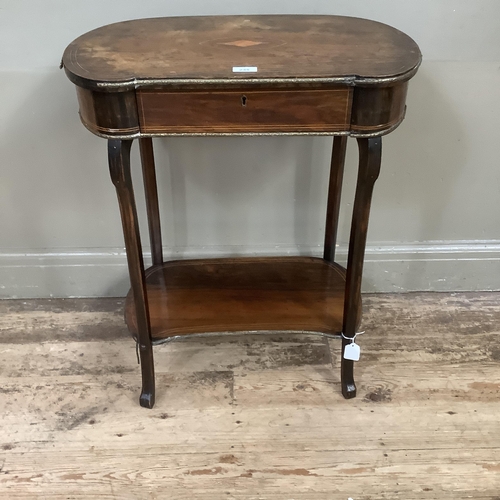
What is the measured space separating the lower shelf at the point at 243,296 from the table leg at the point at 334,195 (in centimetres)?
5

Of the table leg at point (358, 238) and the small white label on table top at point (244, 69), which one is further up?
the small white label on table top at point (244, 69)

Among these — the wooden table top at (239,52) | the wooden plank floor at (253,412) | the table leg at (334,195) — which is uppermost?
the wooden table top at (239,52)

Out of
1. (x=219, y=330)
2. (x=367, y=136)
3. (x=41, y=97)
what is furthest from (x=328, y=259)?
(x=41, y=97)

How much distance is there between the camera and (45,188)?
1596mm

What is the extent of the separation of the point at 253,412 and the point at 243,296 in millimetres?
305

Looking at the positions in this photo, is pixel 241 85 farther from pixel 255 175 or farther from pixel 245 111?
pixel 255 175

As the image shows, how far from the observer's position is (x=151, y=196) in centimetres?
150

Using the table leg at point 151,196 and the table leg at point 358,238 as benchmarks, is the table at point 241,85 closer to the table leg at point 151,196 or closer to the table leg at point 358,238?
the table leg at point 358,238

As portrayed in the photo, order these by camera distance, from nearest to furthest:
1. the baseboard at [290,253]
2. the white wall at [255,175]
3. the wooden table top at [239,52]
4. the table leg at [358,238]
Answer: the wooden table top at [239,52] → the table leg at [358,238] → the white wall at [255,175] → the baseboard at [290,253]

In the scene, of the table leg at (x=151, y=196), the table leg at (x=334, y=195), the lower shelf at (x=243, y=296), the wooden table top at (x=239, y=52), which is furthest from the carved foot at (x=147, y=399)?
the wooden table top at (x=239, y=52)

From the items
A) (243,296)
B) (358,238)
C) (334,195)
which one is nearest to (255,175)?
(334,195)

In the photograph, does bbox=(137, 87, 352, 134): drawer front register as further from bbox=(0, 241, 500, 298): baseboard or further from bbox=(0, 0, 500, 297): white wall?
bbox=(0, 241, 500, 298): baseboard

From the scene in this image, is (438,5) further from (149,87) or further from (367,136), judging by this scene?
(149,87)

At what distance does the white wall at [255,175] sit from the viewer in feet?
4.44
